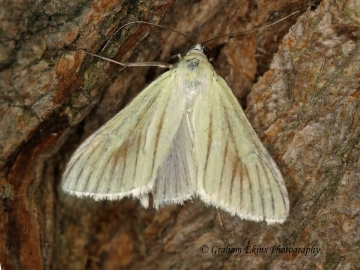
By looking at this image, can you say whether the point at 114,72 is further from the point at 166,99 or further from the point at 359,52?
the point at 359,52

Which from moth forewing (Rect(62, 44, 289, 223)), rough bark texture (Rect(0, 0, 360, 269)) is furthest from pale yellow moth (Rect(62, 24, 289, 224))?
rough bark texture (Rect(0, 0, 360, 269))

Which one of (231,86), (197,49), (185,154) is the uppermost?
(197,49)

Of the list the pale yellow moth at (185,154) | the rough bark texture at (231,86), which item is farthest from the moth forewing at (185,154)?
the rough bark texture at (231,86)

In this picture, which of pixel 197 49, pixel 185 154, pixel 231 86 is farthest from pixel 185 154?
pixel 197 49

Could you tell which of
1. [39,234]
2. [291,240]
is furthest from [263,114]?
[39,234]

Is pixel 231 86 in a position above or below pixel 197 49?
below

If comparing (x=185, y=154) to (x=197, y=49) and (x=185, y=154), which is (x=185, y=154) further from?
(x=197, y=49)

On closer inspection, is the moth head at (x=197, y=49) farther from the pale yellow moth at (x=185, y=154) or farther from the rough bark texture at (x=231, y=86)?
the rough bark texture at (x=231, y=86)

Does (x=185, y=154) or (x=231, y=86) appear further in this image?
(x=231, y=86)
